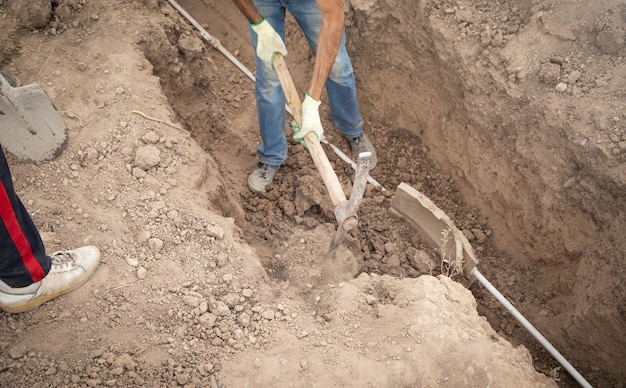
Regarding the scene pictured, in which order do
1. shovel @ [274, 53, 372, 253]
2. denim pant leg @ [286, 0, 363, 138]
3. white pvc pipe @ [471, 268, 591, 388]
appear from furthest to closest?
denim pant leg @ [286, 0, 363, 138]
white pvc pipe @ [471, 268, 591, 388]
shovel @ [274, 53, 372, 253]

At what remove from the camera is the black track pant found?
75.4 inches

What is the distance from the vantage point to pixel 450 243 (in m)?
3.18

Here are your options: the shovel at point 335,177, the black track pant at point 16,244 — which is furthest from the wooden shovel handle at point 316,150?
the black track pant at point 16,244

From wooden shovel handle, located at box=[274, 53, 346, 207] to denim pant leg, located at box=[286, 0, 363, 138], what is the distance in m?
0.33

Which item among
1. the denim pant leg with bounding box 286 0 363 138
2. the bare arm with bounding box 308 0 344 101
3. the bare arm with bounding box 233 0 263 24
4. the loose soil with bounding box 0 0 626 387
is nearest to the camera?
the loose soil with bounding box 0 0 626 387

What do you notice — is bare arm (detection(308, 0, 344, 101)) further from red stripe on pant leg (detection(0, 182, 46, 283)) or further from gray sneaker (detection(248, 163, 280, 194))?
red stripe on pant leg (detection(0, 182, 46, 283))

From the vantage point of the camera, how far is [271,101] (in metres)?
3.23

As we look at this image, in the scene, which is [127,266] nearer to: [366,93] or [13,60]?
[13,60]

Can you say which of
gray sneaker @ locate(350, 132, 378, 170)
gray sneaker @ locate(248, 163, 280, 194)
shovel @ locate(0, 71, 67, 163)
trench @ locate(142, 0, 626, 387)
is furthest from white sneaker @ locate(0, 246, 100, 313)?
gray sneaker @ locate(350, 132, 378, 170)

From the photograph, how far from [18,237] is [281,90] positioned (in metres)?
1.88

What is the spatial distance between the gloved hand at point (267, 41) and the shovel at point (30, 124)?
126 cm

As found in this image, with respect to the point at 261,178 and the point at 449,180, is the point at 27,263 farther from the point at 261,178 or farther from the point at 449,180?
the point at 449,180

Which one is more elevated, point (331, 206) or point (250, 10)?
point (250, 10)

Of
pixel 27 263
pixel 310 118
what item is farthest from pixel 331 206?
pixel 27 263
